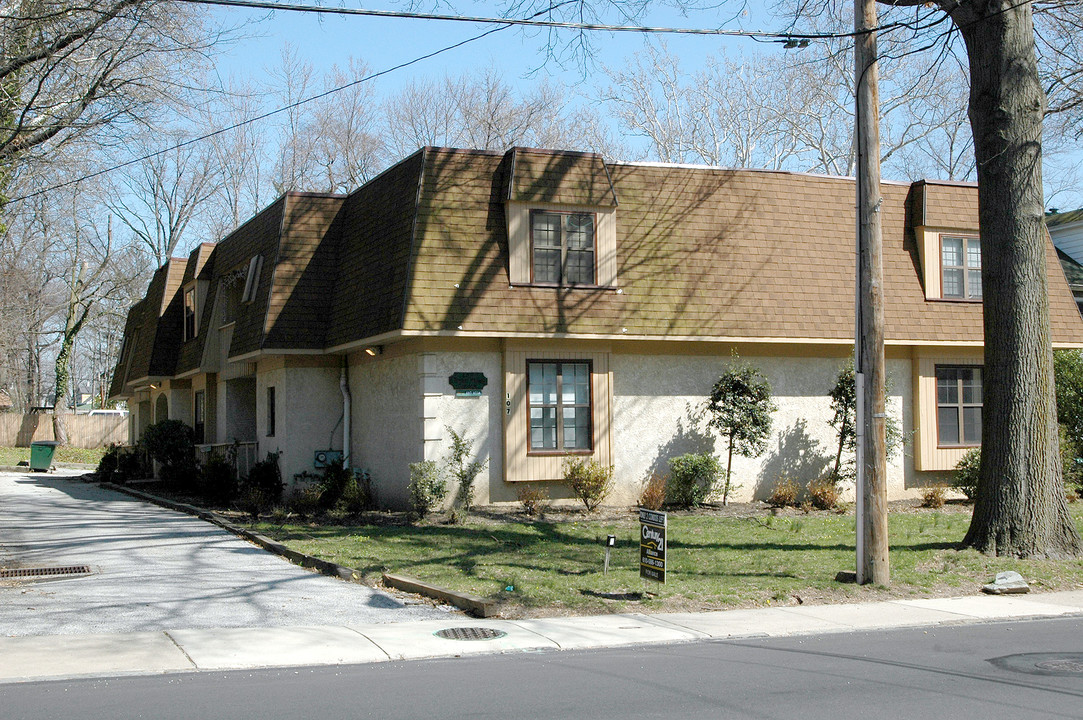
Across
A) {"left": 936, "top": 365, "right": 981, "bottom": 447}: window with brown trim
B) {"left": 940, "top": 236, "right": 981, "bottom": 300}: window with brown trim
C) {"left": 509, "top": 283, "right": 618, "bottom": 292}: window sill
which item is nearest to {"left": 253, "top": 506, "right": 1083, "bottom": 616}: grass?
{"left": 936, "top": 365, "right": 981, "bottom": 447}: window with brown trim

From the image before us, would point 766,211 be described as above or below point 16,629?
above

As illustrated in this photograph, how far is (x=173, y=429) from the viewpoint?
26812 mm

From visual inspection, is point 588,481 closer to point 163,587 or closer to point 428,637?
point 163,587

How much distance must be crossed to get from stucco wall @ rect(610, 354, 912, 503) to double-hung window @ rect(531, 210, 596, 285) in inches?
71.7

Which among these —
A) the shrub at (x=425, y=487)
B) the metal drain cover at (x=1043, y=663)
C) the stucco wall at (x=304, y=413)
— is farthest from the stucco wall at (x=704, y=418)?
the metal drain cover at (x=1043, y=663)

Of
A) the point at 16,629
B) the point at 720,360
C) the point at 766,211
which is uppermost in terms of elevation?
the point at 766,211

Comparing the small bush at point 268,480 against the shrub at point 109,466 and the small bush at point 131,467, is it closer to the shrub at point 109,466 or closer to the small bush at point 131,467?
the small bush at point 131,467

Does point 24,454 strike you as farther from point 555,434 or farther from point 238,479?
point 555,434

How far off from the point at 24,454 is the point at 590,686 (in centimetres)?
4369

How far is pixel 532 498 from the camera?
18062mm

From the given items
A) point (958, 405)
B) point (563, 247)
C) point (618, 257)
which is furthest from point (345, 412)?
point (958, 405)

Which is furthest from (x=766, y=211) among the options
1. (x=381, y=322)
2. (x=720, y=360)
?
(x=381, y=322)

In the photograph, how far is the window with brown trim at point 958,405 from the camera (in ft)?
70.8

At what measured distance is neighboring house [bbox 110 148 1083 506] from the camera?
18.4 m
